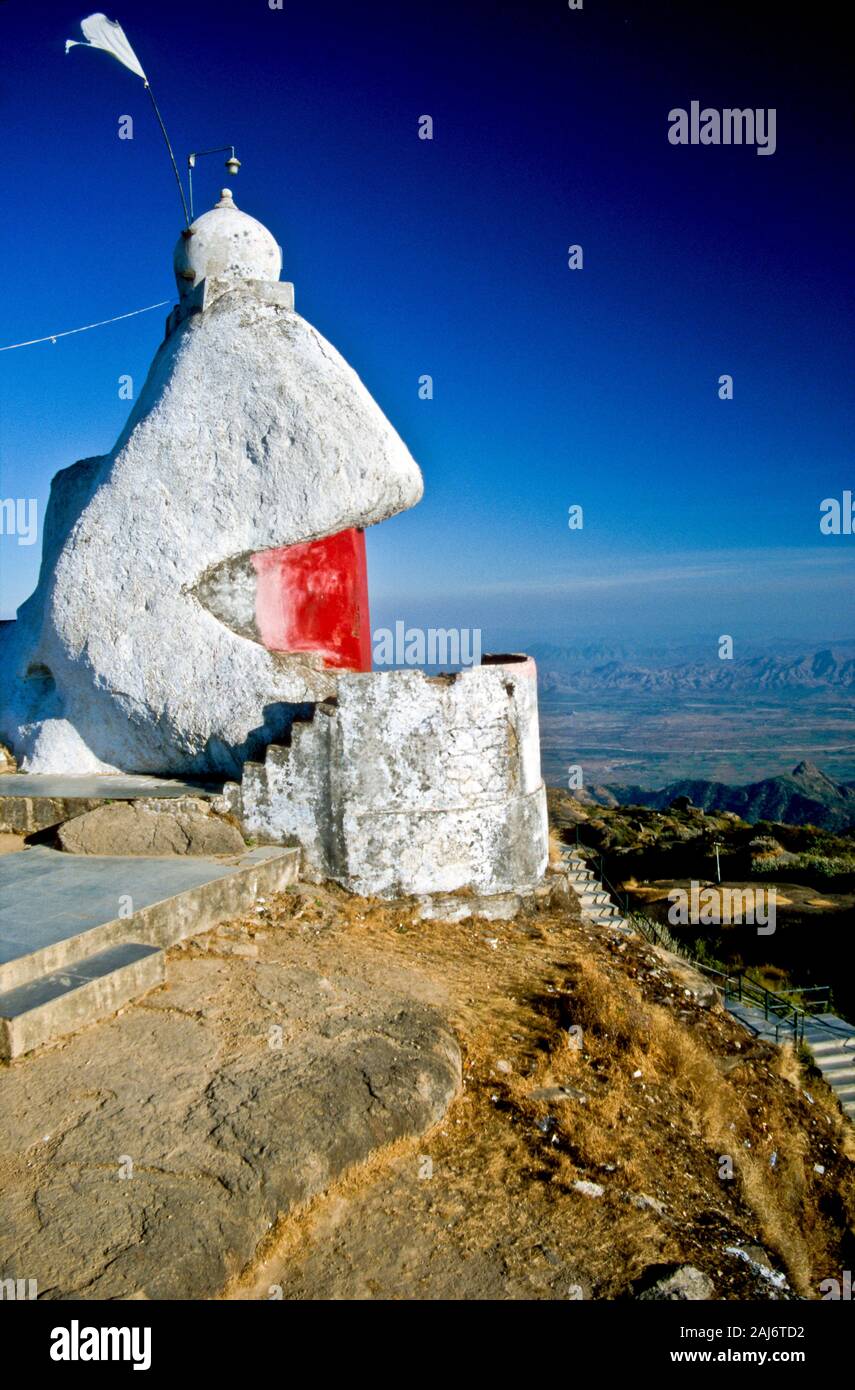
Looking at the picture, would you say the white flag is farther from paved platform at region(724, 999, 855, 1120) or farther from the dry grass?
paved platform at region(724, 999, 855, 1120)

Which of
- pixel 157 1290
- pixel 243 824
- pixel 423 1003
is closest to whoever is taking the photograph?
pixel 157 1290

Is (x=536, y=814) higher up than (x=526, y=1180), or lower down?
higher up

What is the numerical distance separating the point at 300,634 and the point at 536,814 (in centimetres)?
298

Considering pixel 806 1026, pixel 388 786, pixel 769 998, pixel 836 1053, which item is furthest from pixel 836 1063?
pixel 388 786

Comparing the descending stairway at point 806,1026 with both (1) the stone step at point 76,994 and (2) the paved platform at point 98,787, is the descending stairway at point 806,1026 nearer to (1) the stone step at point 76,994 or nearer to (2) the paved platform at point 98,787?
(2) the paved platform at point 98,787

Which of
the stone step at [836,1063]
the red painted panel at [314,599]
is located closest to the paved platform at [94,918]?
the red painted panel at [314,599]

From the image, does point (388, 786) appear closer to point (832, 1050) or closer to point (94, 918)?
point (94, 918)

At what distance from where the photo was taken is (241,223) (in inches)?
377

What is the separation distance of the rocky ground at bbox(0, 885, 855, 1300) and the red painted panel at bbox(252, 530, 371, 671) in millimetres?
3005

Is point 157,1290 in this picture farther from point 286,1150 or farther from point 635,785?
point 635,785

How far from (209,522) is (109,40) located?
4788 millimetres

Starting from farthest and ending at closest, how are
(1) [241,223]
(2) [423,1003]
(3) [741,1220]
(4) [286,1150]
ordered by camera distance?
(1) [241,223], (2) [423,1003], (3) [741,1220], (4) [286,1150]

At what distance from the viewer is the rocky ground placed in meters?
3.73

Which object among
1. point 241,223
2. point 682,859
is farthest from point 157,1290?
point 682,859
